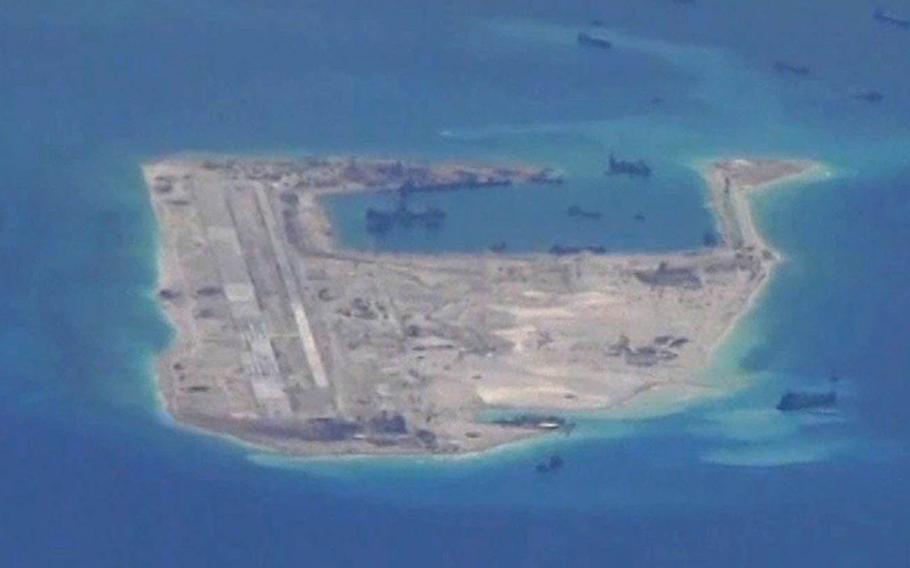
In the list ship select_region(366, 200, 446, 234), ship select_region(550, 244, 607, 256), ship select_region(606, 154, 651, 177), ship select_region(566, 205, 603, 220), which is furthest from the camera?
ship select_region(606, 154, 651, 177)

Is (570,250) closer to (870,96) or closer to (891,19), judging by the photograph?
(870,96)

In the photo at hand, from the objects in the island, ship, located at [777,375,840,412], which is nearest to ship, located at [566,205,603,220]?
the island

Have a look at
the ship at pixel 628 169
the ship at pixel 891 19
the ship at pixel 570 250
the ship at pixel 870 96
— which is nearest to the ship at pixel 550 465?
the ship at pixel 570 250

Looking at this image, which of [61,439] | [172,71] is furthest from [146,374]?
[172,71]

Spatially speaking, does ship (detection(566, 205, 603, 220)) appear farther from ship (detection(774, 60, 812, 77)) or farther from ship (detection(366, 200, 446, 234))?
ship (detection(774, 60, 812, 77))

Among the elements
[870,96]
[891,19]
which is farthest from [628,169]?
[891,19]

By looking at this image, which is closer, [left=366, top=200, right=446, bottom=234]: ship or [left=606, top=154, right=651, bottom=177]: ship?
[left=366, top=200, right=446, bottom=234]: ship

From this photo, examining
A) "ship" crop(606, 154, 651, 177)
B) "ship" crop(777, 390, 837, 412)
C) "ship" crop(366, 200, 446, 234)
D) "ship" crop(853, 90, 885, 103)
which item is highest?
"ship" crop(853, 90, 885, 103)
